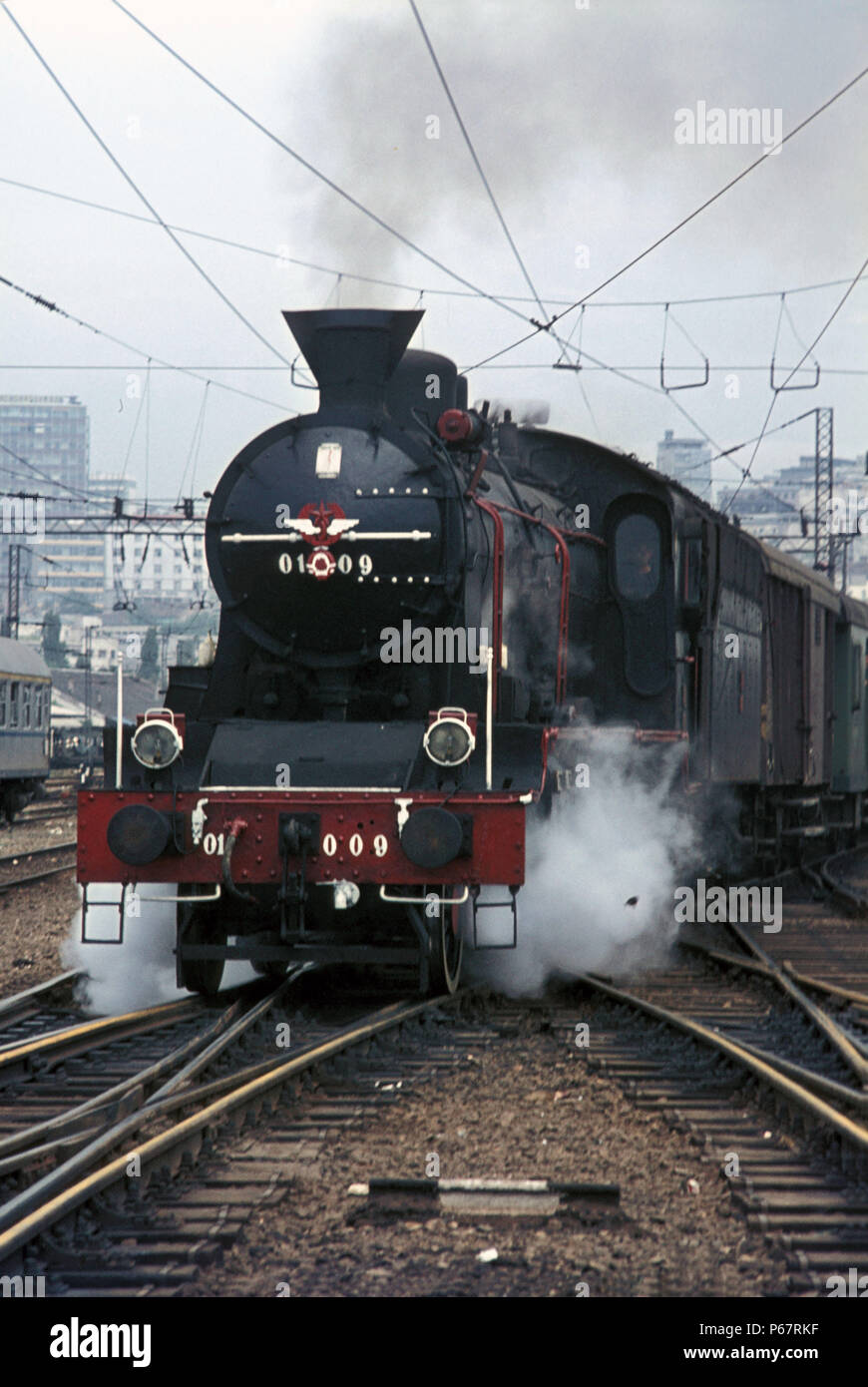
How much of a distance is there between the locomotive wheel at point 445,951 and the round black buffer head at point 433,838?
40 cm

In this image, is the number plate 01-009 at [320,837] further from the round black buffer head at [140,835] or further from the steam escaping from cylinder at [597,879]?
the steam escaping from cylinder at [597,879]

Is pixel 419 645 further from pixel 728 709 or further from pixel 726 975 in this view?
pixel 728 709

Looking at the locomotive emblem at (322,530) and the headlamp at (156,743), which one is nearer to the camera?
the headlamp at (156,743)

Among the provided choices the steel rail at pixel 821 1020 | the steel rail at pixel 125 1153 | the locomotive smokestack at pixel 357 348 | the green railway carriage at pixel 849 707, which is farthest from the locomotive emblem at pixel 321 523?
the green railway carriage at pixel 849 707

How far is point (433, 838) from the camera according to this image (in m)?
6.92

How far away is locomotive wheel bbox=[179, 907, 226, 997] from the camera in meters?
7.70

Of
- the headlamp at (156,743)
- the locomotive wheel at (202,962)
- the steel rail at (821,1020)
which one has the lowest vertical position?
the steel rail at (821,1020)

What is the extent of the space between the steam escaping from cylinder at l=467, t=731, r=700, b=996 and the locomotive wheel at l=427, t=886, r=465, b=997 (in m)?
0.50

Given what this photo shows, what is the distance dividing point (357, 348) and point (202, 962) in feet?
10.9

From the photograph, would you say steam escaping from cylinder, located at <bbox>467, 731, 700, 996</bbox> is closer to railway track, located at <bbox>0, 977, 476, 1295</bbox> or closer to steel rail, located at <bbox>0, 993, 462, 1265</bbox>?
railway track, located at <bbox>0, 977, 476, 1295</bbox>

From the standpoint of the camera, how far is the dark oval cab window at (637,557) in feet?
32.8

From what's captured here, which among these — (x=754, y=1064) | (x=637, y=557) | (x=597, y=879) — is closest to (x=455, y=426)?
(x=637, y=557)

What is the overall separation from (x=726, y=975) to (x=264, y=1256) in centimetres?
578
